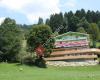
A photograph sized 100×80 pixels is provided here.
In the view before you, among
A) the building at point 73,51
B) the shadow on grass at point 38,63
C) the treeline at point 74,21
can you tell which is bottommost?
the shadow on grass at point 38,63

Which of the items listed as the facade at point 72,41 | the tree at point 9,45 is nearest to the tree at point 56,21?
the facade at point 72,41

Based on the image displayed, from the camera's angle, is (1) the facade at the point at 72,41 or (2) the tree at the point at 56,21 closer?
(1) the facade at the point at 72,41

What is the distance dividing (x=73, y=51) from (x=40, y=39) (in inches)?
240

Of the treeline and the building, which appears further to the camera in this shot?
the treeline

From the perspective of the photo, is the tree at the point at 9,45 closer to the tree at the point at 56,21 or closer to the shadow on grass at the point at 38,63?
the shadow on grass at the point at 38,63

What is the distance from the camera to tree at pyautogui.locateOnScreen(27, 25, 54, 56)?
68.5 meters

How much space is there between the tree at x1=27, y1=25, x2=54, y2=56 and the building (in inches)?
83.1

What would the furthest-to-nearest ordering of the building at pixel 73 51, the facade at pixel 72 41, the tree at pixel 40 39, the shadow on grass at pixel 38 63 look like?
the facade at pixel 72 41 → the tree at pixel 40 39 → the building at pixel 73 51 → the shadow on grass at pixel 38 63

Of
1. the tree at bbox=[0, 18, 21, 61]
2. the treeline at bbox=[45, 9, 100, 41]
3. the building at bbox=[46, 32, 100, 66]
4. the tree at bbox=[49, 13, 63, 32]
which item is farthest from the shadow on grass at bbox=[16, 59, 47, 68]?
the tree at bbox=[49, 13, 63, 32]

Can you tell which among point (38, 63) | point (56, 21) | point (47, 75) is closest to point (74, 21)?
point (56, 21)

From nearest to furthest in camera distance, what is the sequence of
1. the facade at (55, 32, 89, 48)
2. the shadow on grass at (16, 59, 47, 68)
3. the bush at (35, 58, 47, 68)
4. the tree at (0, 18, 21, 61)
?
the shadow on grass at (16, 59, 47, 68) < the bush at (35, 58, 47, 68) < the tree at (0, 18, 21, 61) < the facade at (55, 32, 89, 48)

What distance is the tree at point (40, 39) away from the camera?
68500 millimetres

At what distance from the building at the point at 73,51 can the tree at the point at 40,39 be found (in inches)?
83.1

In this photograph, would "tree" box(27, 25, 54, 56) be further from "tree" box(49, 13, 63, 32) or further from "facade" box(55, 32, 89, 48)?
"tree" box(49, 13, 63, 32)
